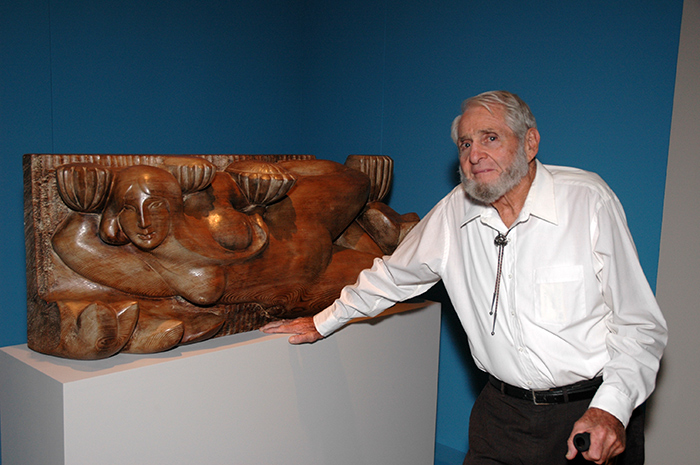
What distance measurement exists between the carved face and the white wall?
1852 millimetres

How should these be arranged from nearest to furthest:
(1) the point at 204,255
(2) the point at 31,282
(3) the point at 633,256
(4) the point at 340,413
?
1. (3) the point at 633,256
2. (2) the point at 31,282
3. (1) the point at 204,255
4. (4) the point at 340,413

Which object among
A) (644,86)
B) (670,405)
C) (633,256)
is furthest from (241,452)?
(644,86)

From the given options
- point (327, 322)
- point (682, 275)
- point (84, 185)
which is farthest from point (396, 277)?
point (682, 275)

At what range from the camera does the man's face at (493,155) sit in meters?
1.73

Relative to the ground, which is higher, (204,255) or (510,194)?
(510,194)

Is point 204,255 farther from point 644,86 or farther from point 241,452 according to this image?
point 644,86

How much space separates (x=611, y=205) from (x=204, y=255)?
4.00 feet

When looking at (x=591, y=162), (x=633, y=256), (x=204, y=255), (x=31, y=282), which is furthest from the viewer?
(x=591, y=162)

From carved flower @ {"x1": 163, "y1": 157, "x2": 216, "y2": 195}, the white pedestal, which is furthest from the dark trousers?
carved flower @ {"x1": 163, "y1": 157, "x2": 216, "y2": 195}

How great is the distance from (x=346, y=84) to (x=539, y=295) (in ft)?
6.63

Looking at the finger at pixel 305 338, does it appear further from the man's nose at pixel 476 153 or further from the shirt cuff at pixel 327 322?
the man's nose at pixel 476 153

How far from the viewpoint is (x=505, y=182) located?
1.74 metres

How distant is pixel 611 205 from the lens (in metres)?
1.63

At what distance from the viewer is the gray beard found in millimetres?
1732
